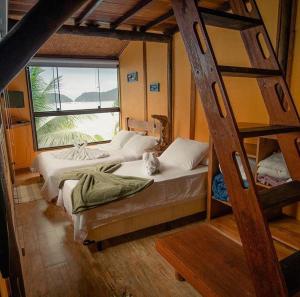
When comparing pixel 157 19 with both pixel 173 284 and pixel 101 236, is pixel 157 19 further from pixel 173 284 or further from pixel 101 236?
pixel 173 284

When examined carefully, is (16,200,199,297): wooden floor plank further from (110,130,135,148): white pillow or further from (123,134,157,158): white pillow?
(110,130,135,148): white pillow

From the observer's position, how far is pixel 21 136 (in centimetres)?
502

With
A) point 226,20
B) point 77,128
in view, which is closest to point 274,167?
point 226,20

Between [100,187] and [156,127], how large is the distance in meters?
2.16

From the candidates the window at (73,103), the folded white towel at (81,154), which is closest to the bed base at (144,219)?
the folded white towel at (81,154)

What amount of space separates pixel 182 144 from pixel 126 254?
1611mm

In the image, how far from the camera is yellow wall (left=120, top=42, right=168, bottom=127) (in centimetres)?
429

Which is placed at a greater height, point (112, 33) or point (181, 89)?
point (112, 33)

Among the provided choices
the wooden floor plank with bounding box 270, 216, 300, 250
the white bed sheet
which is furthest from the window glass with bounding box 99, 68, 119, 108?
the wooden floor plank with bounding box 270, 216, 300, 250

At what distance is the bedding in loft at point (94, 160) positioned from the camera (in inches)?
133

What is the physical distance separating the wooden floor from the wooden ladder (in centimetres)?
117

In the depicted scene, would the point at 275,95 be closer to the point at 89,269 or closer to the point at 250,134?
the point at 250,134

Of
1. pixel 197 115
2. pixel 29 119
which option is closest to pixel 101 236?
pixel 197 115

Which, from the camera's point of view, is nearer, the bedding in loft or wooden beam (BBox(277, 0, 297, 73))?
wooden beam (BBox(277, 0, 297, 73))
